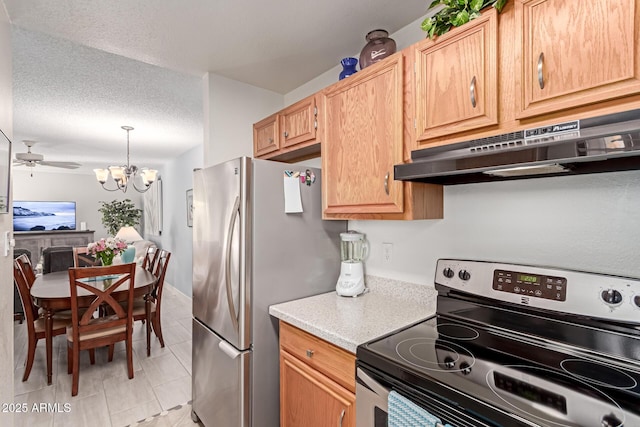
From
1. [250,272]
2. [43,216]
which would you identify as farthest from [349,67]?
[43,216]

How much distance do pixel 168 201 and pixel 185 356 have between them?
12.9 ft

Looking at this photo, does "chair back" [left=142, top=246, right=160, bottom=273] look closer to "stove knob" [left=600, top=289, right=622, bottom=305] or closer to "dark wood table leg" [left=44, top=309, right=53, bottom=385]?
"dark wood table leg" [left=44, top=309, right=53, bottom=385]

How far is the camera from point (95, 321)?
2715 millimetres

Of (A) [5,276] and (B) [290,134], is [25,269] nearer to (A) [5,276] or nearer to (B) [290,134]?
(A) [5,276]

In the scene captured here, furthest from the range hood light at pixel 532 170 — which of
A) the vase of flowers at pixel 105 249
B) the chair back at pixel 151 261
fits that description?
the chair back at pixel 151 261

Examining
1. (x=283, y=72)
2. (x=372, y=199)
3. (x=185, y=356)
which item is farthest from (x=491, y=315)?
(x=185, y=356)

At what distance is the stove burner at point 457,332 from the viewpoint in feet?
4.07

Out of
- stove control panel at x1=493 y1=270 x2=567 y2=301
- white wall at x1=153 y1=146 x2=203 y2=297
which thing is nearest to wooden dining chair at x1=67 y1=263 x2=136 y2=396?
white wall at x1=153 y1=146 x2=203 y2=297

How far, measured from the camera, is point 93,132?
412 centimetres

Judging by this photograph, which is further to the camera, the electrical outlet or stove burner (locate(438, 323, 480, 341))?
the electrical outlet

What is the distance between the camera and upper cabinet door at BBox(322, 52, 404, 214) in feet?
4.76

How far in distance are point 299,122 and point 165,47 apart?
3.16 feet

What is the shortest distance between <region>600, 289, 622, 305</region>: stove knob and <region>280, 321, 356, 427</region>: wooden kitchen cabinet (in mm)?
886

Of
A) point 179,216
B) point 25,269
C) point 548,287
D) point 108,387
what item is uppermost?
point 179,216
